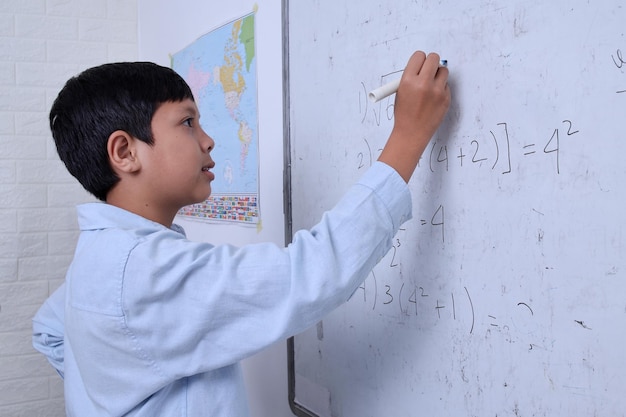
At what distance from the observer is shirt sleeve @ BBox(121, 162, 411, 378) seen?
0.71 meters

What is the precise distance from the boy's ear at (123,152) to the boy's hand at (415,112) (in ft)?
1.21

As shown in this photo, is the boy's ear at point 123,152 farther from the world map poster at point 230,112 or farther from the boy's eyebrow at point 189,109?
the world map poster at point 230,112

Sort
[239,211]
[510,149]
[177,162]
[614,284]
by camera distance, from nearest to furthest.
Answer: [614,284], [510,149], [177,162], [239,211]

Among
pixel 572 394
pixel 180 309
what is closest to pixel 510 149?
pixel 572 394

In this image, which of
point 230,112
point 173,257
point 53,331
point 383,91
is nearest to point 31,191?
point 230,112

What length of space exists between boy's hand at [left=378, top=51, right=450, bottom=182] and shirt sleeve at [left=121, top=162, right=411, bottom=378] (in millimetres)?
36

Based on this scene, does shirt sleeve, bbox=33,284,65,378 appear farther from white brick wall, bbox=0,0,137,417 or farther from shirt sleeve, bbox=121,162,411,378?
white brick wall, bbox=0,0,137,417

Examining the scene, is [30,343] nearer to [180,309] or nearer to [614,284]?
[180,309]

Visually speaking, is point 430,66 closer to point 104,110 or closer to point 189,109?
point 189,109

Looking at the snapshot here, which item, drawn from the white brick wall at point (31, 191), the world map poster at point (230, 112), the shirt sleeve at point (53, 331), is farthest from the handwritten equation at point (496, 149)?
the white brick wall at point (31, 191)

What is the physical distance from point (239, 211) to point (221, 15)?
53 cm

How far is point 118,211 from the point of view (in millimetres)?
840

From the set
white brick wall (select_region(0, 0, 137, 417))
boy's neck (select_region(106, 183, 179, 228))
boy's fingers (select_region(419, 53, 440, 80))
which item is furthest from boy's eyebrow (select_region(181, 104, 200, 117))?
white brick wall (select_region(0, 0, 137, 417))

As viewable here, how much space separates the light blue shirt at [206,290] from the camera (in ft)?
2.34
